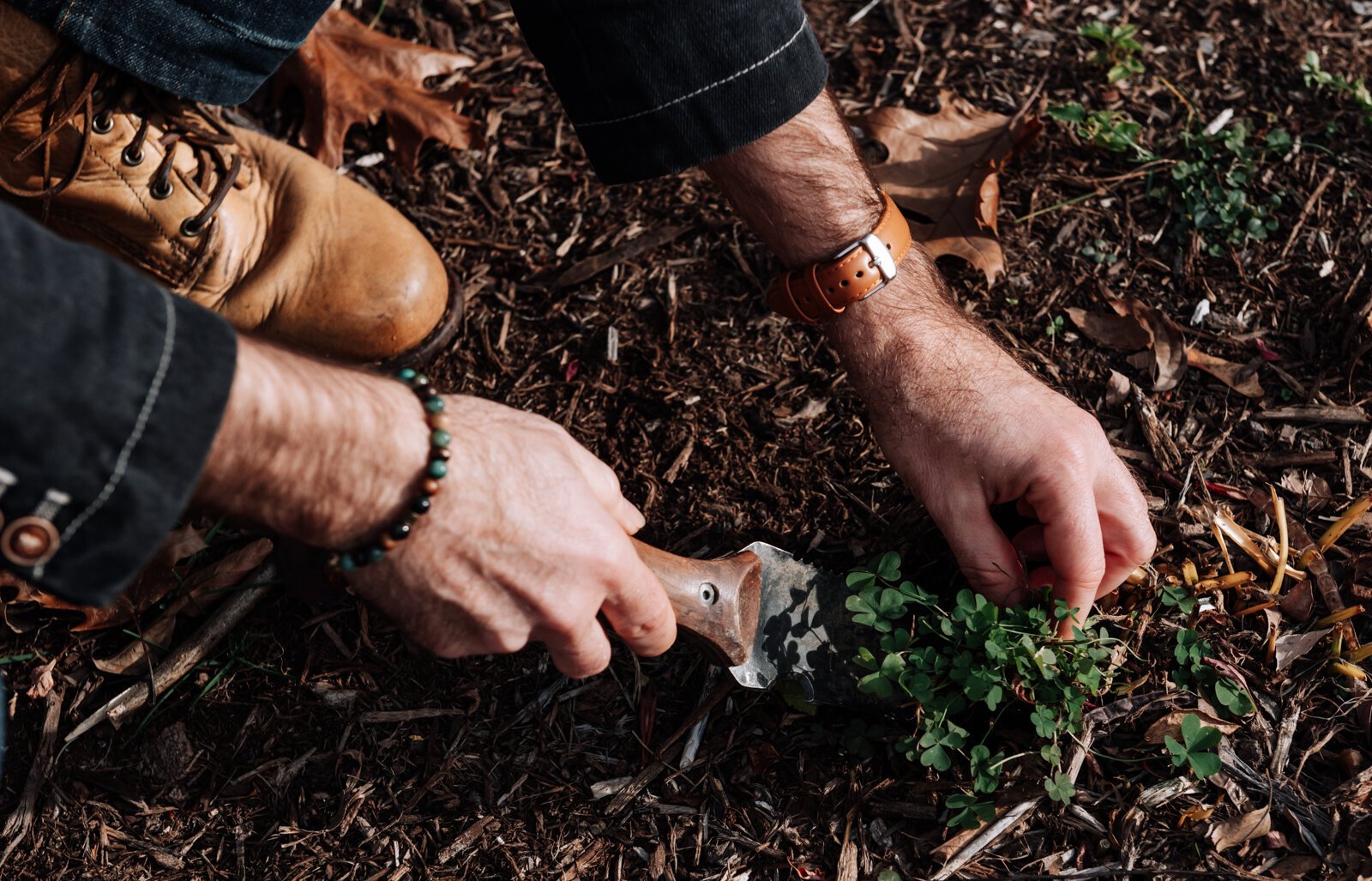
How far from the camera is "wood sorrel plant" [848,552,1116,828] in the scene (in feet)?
5.98

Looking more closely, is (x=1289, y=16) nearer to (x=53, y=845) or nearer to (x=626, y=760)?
(x=626, y=760)

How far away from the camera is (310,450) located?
1397 mm

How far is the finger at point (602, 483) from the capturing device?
1662 millimetres

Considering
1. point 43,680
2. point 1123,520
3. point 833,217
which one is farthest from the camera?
point 43,680

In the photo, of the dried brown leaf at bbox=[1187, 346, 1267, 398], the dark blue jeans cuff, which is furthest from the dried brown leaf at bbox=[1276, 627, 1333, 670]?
the dark blue jeans cuff

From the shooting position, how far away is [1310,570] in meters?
2.17

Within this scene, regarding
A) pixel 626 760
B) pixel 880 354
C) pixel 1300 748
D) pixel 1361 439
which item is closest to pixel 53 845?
pixel 626 760

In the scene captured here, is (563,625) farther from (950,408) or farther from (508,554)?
(950,408)

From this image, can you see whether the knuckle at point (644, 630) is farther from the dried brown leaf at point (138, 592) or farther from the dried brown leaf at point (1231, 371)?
the dried brown leaf at point (1231, 371)

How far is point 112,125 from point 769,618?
6.13 ft

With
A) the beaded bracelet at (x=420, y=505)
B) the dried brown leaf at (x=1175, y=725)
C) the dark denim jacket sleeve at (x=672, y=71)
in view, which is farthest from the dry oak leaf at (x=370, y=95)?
the dried brown leaf at (x=1175, y=725)

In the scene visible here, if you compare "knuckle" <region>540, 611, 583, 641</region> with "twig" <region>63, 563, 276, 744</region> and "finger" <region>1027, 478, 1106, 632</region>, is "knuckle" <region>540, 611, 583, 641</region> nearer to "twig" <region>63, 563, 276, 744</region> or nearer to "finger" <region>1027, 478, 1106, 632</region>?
"finger" <region>1027, 478, 1106, 632</region>

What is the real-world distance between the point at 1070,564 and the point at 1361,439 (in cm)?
101

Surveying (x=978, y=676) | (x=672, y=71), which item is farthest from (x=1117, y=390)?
(x=672, y=71)
